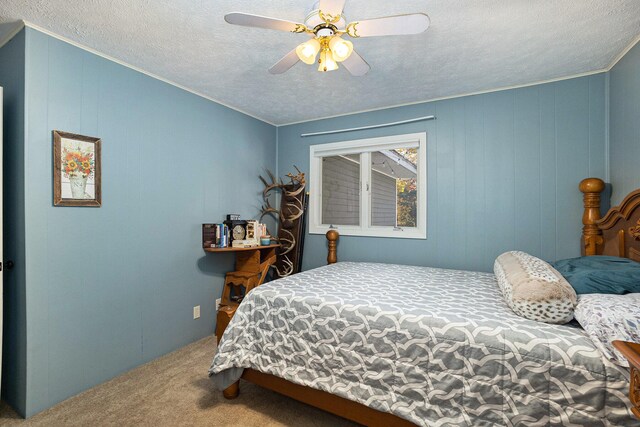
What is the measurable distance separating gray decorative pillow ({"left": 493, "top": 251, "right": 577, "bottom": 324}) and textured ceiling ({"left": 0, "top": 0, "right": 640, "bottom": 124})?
150 cm

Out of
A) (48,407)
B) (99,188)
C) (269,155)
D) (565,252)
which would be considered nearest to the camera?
(48,407)

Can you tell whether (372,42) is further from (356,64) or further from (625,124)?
(625,124)

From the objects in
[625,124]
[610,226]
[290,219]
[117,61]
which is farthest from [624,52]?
[117,61]

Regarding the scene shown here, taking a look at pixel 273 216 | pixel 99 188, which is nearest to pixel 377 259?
pixel 273 216

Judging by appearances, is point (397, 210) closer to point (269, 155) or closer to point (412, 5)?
point (269, 155)

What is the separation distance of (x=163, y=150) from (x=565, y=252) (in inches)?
143

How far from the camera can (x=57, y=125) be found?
2.05 metres

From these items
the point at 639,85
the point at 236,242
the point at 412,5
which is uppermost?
the point at 412,5

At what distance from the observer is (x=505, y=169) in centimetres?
286

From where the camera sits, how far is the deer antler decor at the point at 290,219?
12.2 ft

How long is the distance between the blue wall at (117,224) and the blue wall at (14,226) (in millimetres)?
55

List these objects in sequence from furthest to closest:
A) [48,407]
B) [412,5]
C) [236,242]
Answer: [236,242], [48,407], [412,5]

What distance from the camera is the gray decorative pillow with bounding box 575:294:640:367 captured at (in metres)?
1.18

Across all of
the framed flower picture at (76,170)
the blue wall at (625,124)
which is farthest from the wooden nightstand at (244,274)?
the blue wall at (625,124)
